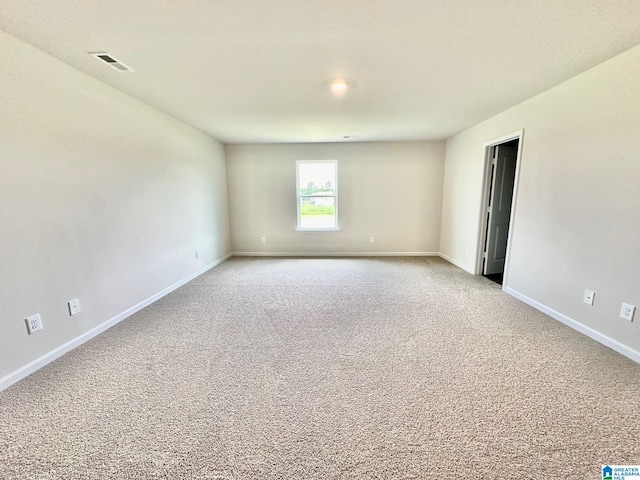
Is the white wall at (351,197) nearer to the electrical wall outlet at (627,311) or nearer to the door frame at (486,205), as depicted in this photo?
the door frame at (486,205)

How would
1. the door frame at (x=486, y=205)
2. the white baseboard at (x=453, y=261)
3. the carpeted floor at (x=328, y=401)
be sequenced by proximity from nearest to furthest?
the carpeted floor at (x=328, y=401), the door frame at (x=486, y=205), the white baseboard at (x=453, y=261)

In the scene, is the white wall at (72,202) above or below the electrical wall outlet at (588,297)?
above

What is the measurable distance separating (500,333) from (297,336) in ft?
6.16

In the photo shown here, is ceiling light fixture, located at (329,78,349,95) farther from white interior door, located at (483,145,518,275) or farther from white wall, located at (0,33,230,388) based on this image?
white interior door, located at (483,145,518,275)

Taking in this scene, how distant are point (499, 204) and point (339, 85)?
3114mm

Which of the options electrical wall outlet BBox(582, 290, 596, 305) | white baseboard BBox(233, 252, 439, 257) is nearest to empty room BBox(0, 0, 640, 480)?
electrical wall outlet BBox(582, 290, 596, 305)

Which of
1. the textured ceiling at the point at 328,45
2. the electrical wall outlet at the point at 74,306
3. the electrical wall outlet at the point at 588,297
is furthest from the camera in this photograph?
the electrical wall outlet at the point at 588,297

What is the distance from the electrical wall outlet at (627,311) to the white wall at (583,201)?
0.13 ft

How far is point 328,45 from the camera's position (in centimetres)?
185

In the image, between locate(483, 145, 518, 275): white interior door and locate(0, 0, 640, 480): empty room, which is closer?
locate(0, 0, 640, 480): empty room

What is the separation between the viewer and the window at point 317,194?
17.4ft

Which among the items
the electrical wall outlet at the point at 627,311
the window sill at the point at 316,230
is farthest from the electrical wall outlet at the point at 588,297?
the window sill at the point at 316,230

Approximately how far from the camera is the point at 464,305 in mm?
2977

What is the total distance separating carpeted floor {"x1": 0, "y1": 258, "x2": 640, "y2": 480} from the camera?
122cm
